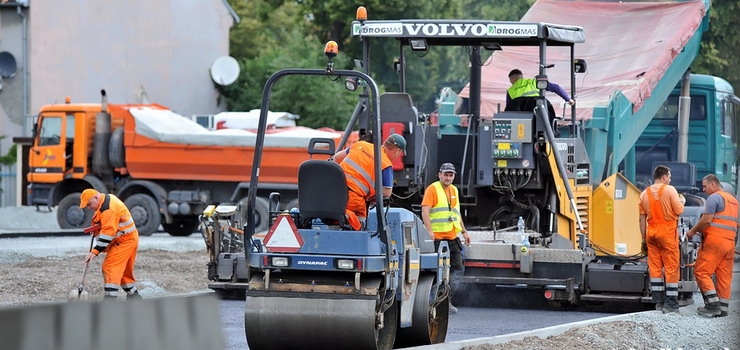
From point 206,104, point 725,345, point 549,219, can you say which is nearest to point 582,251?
point 549,219

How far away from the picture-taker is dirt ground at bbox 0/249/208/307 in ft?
45.8

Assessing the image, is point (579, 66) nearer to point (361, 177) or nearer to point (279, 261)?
point (361, 177)

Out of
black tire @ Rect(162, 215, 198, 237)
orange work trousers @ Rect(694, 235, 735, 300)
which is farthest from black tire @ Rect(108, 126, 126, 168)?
orange work trousers @ Rect(694, 235, 735, 300)

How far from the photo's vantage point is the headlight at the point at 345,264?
8.70 metres

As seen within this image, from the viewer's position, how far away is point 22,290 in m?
14.1

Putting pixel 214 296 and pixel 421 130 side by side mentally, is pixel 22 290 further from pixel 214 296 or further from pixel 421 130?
pixel 214 296

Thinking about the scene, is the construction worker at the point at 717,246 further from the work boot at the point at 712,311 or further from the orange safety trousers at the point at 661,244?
the orange safety trousers at the point at 661,244

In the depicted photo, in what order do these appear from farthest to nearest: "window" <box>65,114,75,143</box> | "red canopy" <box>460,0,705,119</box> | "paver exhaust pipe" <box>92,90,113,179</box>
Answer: "window" <box>65,114,75,143</box> → "paver exhaust pipe" <box>92,90,113,179</box> → "red canopy" <box>460,0,705,119</box>

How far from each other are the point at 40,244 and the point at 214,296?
15.6 meters

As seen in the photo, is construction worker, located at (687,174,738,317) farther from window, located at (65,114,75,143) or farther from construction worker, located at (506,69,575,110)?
window, located at (65,114,75,143)

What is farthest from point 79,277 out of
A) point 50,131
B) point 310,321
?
point 50,131

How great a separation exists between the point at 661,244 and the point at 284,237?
543 cm

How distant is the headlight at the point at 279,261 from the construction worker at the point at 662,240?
536cm

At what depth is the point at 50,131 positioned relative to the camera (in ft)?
81.6
